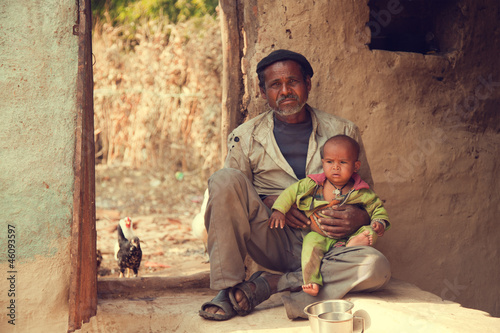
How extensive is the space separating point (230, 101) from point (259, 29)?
1.88 feet

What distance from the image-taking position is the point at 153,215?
823 centimetres

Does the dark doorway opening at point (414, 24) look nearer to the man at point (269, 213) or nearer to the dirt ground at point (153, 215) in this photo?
the man at point (269, 213)

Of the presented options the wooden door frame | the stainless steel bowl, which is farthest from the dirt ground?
the stainless steel bowl

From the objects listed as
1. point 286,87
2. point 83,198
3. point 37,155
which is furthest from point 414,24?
point 37,155

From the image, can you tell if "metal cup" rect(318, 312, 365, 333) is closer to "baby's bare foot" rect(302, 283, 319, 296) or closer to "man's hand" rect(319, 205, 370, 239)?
"baby's bare foot" rect(302, 283, 319, 296)

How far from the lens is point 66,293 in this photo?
135 inches

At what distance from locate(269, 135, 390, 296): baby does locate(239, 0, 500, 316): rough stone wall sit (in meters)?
1.04

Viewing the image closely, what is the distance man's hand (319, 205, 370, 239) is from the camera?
316 centimetres

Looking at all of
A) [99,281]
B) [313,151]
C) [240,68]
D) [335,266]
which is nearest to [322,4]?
[240,68]

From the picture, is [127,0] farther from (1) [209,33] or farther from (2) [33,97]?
(2) [33,97]

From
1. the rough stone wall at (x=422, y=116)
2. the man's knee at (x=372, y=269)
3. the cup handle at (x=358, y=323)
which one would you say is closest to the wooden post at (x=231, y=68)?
the rough stone wall at (x=422, y=116)

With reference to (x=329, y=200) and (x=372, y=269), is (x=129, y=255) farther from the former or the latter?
(x=372, y=269)

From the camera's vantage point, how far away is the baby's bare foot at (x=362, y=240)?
3105mm

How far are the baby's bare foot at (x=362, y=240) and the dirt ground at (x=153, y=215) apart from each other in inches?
104
